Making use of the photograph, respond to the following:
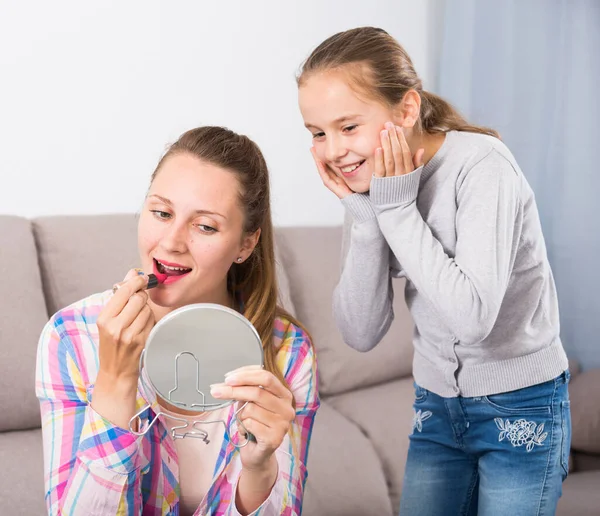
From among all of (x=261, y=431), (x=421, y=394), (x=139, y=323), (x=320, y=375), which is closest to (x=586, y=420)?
(x=320, y=375)

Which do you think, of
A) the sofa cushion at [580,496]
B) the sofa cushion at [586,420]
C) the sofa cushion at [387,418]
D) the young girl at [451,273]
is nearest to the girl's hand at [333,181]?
the young girl at [451,273]

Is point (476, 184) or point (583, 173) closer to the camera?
point (476, 184)

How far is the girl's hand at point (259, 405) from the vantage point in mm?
981

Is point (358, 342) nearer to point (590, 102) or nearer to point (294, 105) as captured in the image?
point (294, 105)

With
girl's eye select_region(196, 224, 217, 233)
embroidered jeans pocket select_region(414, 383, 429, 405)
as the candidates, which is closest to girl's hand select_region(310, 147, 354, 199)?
girl's eye select_region(196, 224, 217, 233)

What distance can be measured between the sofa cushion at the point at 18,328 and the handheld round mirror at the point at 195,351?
3.53 ft

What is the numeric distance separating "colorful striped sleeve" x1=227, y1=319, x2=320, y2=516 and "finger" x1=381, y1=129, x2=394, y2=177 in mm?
359

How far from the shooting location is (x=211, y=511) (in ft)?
4.20

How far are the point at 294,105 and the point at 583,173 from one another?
1179 mm

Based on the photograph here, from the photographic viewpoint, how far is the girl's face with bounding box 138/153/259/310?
4.16 feet

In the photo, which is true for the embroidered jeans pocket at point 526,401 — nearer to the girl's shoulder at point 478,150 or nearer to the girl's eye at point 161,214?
the girl's shoulder at point 478,150

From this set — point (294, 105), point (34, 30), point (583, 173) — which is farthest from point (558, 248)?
point (34, 30)

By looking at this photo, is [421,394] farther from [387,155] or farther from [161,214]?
[161,214]

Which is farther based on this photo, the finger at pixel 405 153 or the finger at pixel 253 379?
the finger at pixel 405 153
